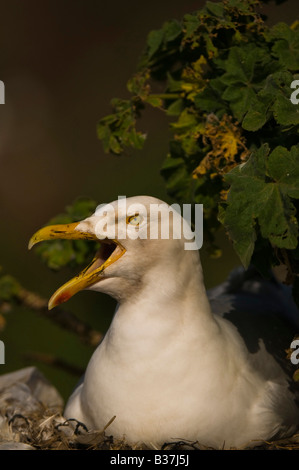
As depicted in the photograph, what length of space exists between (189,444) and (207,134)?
834 mm

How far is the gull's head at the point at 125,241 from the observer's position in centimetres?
222

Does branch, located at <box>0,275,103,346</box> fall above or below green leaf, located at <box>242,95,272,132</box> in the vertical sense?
below

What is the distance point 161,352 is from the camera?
89.6 inches

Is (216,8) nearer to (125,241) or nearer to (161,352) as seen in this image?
(125,241)

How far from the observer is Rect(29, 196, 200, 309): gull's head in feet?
7.29

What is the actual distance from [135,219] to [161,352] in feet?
1.20

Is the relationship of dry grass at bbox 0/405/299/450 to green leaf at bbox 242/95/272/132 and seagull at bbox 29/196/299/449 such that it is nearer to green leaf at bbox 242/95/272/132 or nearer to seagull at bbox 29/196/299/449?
seagull at bbox 29/196/299/449

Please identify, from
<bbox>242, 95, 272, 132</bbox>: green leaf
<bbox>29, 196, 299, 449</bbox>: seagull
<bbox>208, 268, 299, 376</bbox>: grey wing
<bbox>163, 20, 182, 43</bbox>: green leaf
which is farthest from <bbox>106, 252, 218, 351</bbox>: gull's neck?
<bbox>163, 20, 182, 43</bbox>: green leaf

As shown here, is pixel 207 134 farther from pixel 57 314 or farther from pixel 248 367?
pixel 57 314

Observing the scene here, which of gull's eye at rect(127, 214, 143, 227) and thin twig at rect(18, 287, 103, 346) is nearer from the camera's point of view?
gull's eye at rect(127, 214, 143, 227)

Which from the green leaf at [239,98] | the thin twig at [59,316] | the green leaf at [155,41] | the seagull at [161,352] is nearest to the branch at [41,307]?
the thin twig at [59,316]

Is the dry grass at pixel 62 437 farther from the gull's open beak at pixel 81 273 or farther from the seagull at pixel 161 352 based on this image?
the gull's open beak at pixel 81 273

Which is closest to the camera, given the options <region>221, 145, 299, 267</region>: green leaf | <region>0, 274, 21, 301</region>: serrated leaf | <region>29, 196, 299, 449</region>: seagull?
<region>221, 145, 299, 267</region>: green leaf

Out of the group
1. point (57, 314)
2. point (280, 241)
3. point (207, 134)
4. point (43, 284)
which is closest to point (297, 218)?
point (280, 241)
